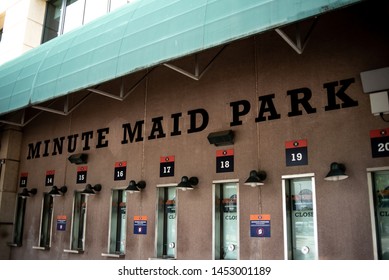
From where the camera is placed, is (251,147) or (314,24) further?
(251,147)

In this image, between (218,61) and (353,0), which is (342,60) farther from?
(218,61)

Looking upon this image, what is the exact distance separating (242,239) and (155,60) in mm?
3660

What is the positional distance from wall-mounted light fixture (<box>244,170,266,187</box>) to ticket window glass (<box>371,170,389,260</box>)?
1812 millimetres

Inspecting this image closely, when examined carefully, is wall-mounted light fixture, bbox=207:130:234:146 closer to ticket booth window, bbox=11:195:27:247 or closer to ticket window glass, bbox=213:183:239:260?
ticket window glass, bbox=213:183:239:260

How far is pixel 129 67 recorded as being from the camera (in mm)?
7168

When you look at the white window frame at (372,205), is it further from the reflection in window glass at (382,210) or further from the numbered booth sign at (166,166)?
the numbered booth sign at (166,166)

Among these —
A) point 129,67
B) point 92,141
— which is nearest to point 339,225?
point 129,67

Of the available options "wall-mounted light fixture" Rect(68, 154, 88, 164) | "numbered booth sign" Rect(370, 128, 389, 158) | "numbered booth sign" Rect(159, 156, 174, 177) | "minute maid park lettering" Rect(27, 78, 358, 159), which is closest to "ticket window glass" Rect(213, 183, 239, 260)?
"numbered booth sign" Rect(159, 156, 174, 177)

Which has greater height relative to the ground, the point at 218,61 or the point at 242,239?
→ the point at 218,61

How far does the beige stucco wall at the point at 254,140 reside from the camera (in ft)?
19.4

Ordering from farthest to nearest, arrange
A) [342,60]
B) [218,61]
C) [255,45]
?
[218,61] → [255,45] → [342,60]

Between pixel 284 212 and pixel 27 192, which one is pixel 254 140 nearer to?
pixel 284 212

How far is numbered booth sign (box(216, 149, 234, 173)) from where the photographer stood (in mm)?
7270
